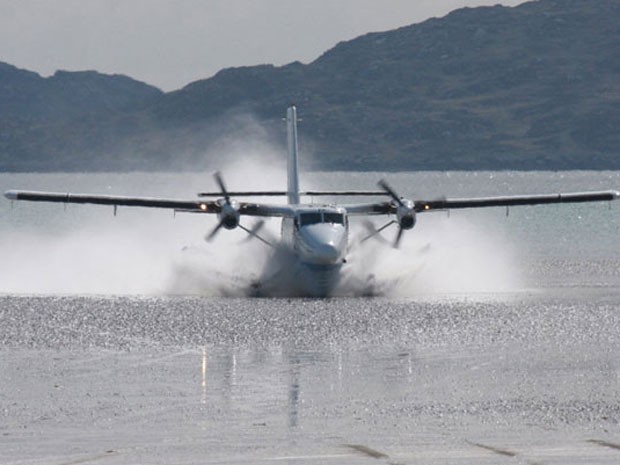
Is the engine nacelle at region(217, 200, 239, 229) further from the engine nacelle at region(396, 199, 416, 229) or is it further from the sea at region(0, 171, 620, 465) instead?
the engine nacelle at region(396, 199, 416, 229)

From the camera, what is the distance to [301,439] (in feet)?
64.8

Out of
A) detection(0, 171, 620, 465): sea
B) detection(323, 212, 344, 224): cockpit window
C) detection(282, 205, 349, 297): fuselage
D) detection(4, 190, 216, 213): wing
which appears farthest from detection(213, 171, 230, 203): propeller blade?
detection(323, 212, 344, 224): cockpit window

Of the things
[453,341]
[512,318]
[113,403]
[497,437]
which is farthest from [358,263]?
[497,437]

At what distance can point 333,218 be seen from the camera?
47938mm

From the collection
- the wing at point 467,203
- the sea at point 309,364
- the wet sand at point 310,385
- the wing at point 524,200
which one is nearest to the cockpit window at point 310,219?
the sea at point 309,364

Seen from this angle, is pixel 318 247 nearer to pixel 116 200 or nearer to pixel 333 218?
pixel 333 218

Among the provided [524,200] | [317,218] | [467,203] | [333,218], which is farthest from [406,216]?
[524,200]

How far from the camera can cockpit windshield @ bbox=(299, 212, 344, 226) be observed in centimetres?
4762

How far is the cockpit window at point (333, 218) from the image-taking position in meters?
47.8

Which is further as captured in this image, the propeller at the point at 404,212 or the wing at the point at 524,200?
the wing at the point at 524,200

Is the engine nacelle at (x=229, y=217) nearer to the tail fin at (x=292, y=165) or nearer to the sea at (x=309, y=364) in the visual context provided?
the sea at (x=309, y=364)

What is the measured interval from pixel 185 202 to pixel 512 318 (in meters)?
15.0

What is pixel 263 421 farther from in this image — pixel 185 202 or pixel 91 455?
pixel 185 202

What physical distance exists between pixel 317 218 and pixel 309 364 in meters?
19.1
